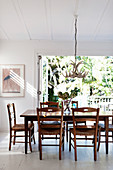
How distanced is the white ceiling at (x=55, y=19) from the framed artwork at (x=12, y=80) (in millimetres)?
854

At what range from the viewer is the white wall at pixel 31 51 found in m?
6.16

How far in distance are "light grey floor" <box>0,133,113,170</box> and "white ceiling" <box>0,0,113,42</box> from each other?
8.73 ft

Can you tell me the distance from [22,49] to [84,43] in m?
1.83

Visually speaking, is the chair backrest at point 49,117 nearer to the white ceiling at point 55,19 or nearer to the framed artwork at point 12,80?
the white ceiling at point 55,19

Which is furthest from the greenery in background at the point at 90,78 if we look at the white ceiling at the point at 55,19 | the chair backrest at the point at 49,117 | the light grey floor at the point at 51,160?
the chair backrest at the point at 49,117

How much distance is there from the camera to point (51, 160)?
11.6 ft

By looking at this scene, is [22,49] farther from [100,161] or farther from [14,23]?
[100,161]

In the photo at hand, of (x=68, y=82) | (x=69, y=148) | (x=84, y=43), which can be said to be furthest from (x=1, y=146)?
(x=68, y=82)

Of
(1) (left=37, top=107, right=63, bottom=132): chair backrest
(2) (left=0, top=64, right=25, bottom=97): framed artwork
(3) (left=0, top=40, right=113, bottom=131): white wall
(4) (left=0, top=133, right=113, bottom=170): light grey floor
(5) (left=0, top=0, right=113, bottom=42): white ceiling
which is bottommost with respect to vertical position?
(4) (left=0, top=133, right=113, bottom=170): light grey floor

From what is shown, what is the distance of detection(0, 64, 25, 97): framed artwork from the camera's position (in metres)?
6.11

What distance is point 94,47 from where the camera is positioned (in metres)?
6.24

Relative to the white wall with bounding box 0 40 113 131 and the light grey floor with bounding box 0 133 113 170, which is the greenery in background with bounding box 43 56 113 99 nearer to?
the white wall with bounding box 0 40 113 131

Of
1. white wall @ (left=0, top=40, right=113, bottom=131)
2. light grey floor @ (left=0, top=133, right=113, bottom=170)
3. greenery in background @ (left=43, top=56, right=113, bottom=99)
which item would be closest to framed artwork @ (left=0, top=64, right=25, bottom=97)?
white wall @ (left=0, top=40, right=113, bottom=131)

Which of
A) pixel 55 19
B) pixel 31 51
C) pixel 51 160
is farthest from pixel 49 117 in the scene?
pixel 31 51
